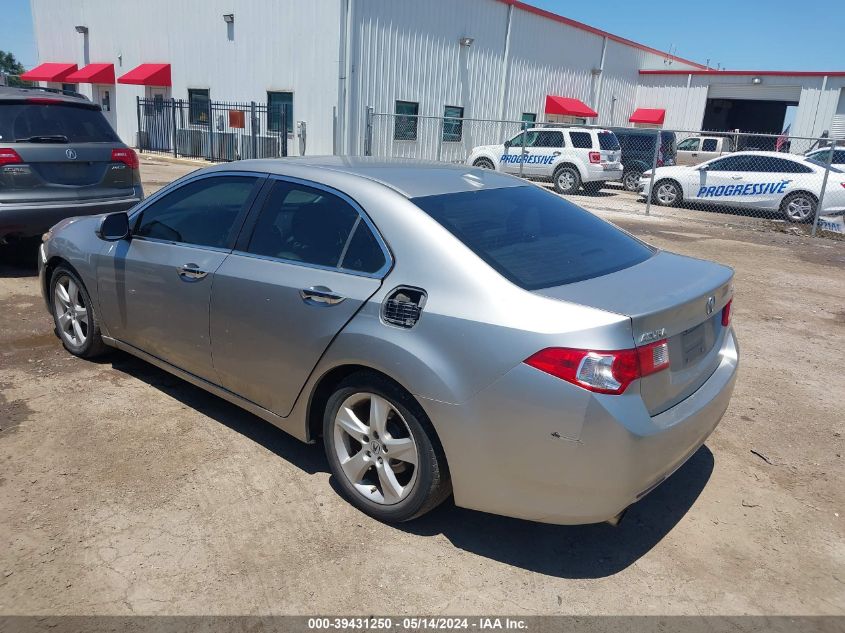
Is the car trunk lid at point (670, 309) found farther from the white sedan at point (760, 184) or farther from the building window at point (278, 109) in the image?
the building window at point (278, 109)

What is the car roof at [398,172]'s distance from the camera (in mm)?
3283

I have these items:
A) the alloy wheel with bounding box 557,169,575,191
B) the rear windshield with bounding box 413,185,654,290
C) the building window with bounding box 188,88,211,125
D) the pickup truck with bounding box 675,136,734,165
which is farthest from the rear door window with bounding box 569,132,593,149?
the rear windshield with bounding box 413,185,654,290

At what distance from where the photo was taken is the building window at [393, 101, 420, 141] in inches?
846

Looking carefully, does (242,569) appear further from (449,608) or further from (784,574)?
(784,574)

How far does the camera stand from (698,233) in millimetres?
12859

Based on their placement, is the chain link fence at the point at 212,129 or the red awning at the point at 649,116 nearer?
the chain link fence at the point at 212,129

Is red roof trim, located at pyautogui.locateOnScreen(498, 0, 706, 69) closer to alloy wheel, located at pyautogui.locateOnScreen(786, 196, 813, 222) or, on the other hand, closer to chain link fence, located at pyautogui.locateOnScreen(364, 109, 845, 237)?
chain link fence, located at pyautogui.locateOnScreen(364, 109, 845, 237)

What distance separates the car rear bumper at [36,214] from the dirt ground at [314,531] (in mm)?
2627

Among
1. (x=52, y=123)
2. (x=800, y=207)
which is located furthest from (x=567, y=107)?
(x=52, y=123)

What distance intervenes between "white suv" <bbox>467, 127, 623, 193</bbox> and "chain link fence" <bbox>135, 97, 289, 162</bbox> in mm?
7201

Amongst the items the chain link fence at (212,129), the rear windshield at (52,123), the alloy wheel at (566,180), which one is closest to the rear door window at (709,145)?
the alloy wheel at (566,180)

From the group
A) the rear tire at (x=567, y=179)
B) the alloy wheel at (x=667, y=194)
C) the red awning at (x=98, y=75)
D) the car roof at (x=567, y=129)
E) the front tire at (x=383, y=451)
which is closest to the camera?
the front tire at (x=383, y=451)

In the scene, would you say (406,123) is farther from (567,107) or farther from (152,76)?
(152,76)

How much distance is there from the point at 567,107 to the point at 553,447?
1081 inches
